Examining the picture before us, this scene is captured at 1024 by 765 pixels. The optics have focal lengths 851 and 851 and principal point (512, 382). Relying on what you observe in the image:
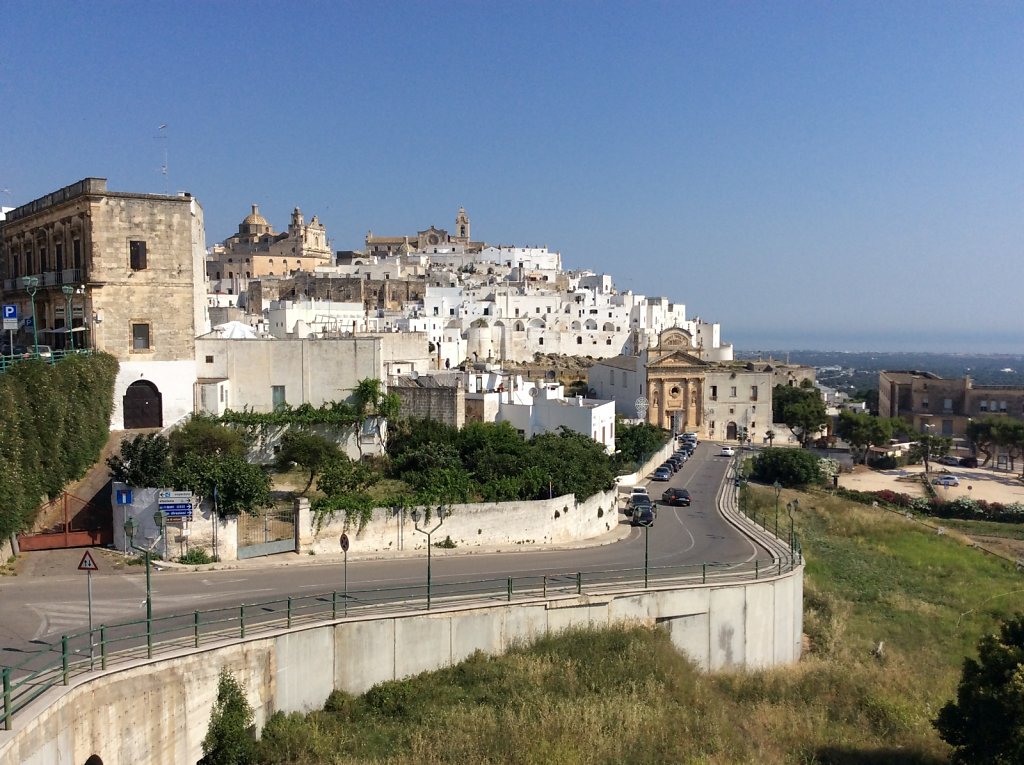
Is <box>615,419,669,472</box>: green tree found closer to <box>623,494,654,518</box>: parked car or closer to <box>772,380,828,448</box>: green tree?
<box>623,494,654,518</box>: parked car

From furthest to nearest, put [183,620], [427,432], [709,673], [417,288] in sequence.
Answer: [417,288] → [427,432] → [709,673] → [183,620]

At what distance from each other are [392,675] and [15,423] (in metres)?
8.18

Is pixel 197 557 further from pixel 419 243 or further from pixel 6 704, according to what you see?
pixel 419 243

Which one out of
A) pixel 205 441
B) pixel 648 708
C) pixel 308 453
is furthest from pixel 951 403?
pixel 648 708

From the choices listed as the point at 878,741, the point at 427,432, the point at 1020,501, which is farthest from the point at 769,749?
the point at 1020,501

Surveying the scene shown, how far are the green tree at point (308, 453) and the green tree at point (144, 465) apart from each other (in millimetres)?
3817

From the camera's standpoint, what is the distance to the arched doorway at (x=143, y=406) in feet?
77.4

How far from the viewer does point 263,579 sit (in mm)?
16453

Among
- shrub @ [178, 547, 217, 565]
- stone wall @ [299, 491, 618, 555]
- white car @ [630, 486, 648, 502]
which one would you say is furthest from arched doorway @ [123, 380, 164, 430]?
white car @ [630, 486, 648, 502]

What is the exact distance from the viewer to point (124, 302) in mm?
23125

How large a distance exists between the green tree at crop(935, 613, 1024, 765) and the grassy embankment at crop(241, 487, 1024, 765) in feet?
4.76

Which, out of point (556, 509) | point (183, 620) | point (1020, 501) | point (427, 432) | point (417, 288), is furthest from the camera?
point (417, 288)

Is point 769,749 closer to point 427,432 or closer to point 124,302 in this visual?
point 427,432

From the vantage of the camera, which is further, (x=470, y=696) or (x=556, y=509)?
(x=556, y=509)
